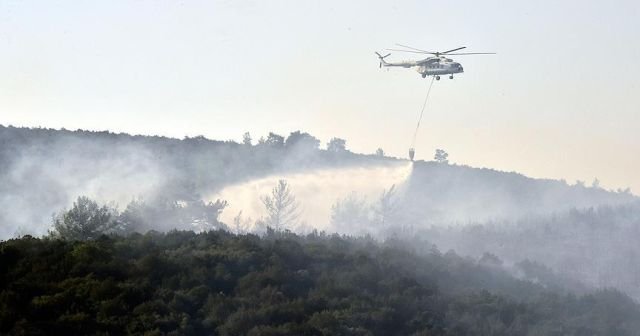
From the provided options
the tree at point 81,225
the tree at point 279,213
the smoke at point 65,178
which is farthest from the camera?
the tree at point 279,213

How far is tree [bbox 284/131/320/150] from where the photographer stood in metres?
122

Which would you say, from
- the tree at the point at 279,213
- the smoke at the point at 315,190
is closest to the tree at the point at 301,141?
the smoke at the point at 315,190

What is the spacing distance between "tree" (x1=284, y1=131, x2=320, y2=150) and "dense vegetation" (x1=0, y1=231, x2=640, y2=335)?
84232 mm

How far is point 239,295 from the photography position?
25797 millimetres

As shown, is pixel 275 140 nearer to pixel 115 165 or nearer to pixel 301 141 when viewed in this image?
pixel 301 141

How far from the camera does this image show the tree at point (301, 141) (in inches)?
4823

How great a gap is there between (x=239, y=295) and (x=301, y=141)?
99591 millimetres

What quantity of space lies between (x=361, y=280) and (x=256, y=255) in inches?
178

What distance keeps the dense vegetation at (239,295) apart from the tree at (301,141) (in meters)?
84.2

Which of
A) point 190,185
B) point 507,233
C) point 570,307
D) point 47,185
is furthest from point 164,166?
point 570,307

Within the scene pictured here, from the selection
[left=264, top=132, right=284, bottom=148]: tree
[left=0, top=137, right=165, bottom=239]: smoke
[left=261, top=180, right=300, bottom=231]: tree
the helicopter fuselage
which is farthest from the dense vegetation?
[left=264, top=132, right=284, bottom=148]: tree

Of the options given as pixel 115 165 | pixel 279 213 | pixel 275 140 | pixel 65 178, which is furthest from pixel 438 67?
pixel 275 140

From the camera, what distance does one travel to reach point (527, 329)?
102ft

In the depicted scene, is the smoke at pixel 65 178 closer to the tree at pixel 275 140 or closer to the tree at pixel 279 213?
the tree at pixel 279 213
